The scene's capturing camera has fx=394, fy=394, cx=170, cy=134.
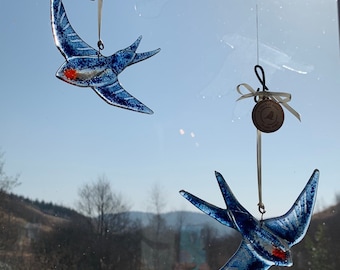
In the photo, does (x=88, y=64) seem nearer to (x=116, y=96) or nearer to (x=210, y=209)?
(x=116, y=96)

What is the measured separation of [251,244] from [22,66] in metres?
0.60

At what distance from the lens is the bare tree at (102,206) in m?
0.88

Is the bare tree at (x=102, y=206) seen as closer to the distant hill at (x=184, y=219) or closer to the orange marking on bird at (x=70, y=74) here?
the distant hill at (x=184, y=219)

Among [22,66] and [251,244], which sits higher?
[22,66]

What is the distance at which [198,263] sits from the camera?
789mm

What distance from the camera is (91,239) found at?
34.5 inches

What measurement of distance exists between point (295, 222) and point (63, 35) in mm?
321

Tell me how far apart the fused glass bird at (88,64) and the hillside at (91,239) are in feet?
1.34

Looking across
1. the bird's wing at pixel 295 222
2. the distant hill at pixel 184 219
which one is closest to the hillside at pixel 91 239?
the distant hill at pixel 184 219

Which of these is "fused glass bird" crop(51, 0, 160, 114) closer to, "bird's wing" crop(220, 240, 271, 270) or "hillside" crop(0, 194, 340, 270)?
"bird's wing" crop(220, 240, 271, 270)

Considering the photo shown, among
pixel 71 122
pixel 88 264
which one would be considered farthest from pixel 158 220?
pixel 71 122

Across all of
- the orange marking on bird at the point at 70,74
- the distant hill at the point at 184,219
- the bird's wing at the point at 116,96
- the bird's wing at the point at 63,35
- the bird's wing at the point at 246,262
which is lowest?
the bird's wing at the point at 246,262

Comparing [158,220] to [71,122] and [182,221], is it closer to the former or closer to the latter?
[182,221]

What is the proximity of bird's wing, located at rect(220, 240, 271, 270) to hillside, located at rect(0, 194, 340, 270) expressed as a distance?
38 cm
